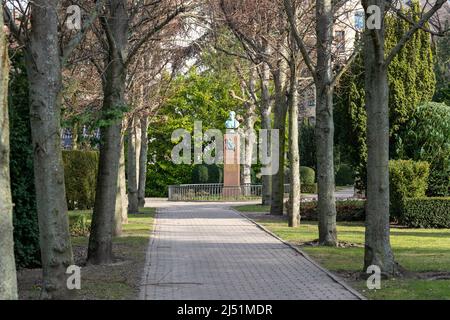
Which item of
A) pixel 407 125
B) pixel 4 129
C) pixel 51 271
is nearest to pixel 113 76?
pixel 51 271

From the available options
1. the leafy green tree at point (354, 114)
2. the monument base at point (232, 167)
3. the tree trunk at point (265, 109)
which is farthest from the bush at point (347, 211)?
the monument base at point (232, 167)

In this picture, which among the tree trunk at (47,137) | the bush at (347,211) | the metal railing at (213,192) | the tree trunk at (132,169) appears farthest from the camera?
the metal railing at (213,192)

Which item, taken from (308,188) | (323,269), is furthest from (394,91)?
(308,188)

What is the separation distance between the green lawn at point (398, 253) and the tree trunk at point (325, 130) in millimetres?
773

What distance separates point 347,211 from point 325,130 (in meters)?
9.39

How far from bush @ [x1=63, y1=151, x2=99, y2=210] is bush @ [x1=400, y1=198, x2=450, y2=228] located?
11172mm

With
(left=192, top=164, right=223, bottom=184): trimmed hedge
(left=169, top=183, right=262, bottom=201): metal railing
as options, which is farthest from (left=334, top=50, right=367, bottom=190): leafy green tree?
(left=192, top=164, right=223, bottom=184): trimmed hedge

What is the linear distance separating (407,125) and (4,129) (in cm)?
2267

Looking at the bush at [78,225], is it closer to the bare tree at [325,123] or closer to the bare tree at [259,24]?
the bare tree at [325,123]

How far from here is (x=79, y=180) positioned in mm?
26594

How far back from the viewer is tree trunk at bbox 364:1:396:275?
11820mm

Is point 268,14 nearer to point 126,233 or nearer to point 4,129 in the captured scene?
point 126,233

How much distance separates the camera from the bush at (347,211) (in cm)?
2634

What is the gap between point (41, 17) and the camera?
381 inches
